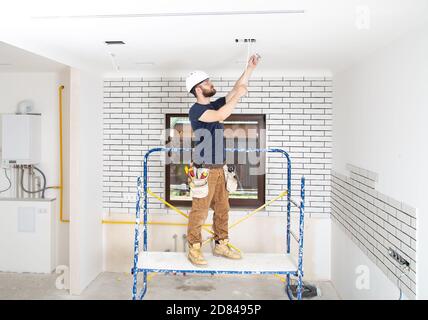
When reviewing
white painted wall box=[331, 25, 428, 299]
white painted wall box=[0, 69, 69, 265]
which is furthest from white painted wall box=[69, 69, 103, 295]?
white painted wall box=[331, 25, 428, 299]

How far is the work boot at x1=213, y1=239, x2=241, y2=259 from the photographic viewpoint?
11.1ft

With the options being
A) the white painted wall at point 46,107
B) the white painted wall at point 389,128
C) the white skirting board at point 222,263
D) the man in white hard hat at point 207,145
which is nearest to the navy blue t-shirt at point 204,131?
the man in white hard hat at point 207,145

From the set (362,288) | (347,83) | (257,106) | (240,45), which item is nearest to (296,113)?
(257,106)

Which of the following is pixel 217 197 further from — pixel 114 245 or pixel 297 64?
pixel 114 245

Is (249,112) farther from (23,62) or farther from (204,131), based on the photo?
(23,62)

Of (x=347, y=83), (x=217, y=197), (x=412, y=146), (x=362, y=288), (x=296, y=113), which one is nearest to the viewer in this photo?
(x=412, y=146)

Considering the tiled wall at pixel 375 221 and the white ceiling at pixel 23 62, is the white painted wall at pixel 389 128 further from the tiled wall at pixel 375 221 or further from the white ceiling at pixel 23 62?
the white ceiling at pixel 23 62

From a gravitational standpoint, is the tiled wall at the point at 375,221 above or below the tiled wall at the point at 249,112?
below

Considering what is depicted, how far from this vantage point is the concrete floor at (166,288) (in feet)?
14.3

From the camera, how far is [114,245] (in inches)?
198

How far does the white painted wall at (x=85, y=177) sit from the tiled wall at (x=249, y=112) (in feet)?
0.62

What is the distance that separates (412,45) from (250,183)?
2637mm

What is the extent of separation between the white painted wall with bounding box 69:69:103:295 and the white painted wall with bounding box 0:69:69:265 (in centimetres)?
59

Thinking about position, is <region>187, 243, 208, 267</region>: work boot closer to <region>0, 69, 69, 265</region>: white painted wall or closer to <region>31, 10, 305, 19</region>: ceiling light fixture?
<region>31, 10, 305, 19</region>: ceiling light fixture
